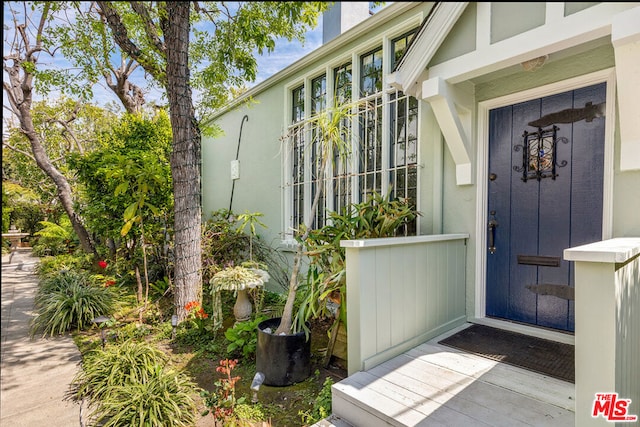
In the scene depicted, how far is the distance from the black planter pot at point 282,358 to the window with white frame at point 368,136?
55.2 inches

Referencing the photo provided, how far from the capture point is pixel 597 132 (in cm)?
245

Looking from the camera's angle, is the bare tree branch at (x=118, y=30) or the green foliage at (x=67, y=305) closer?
the bare tree branch at (x=118, y=30)

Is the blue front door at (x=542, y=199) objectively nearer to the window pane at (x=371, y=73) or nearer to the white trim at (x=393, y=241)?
the white trim at (x=393, y=241)

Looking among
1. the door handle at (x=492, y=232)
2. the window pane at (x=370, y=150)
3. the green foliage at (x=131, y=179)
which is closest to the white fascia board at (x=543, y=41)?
the door handle at (x=492, y=232)

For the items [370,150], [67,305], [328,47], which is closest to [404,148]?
[370,150]

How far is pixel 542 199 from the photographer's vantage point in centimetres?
272

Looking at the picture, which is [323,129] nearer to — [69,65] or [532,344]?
[69,65]

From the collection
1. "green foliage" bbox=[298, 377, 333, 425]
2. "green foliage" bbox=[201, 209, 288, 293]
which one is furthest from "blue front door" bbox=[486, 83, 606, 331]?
"green foliage" bbox=[201, 209, 288, 293]

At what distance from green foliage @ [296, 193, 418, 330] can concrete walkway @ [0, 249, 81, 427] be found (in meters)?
1.83

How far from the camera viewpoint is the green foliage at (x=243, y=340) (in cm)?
308

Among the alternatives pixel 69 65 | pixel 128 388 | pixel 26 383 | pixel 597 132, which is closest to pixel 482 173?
pixel 597 132

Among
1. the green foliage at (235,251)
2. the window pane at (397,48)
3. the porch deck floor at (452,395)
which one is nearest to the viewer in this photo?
the porch deck floor at (452,395)

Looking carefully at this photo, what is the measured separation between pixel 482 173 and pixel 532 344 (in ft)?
4.89

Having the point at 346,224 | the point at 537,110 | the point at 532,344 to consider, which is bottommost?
the point at 532,344
